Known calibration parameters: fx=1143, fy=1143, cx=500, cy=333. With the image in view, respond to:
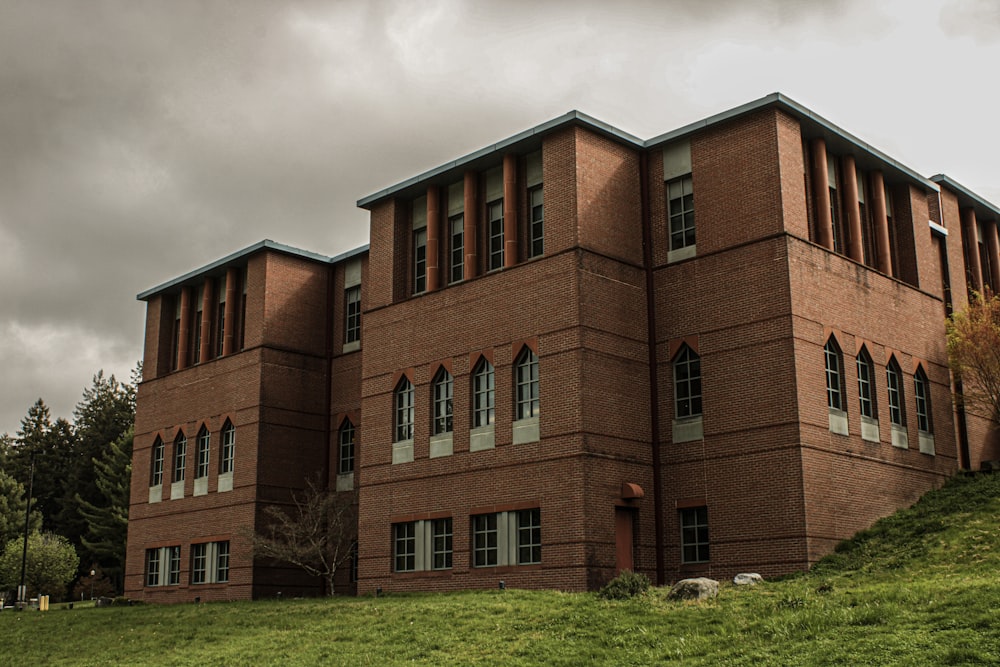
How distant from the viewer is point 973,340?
34.4 meters

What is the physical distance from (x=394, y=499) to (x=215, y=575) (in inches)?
409

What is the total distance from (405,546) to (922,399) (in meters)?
15.9

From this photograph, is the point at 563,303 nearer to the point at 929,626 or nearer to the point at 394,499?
the point at 394,499

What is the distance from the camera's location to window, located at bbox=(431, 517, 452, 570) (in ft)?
106

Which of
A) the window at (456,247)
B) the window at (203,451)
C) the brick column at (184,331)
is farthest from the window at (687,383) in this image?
the brick column at (184,331)

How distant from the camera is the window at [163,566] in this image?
4291 cm

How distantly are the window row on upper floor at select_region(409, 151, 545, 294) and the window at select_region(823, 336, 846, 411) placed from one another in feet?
27.3

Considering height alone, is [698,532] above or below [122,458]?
below

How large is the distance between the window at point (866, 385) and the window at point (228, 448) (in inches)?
866

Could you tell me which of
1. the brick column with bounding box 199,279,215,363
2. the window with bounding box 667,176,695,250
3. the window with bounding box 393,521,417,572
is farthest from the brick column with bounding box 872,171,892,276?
the brick column with bounding box 199,279,215,363

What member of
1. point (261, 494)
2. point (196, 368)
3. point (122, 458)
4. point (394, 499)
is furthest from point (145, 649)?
point (122, 458)

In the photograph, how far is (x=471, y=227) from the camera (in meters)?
34.0

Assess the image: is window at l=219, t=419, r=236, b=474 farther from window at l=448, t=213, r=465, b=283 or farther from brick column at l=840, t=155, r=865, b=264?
brick column at l=840, t=155, r=865, b=264

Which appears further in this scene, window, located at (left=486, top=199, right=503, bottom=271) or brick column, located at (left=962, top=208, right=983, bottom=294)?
brick column, located at (left=962, top=208, right=983, bottom=294)
